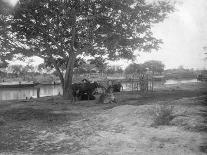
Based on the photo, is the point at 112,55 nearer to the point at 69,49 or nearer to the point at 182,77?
the point at 69,49

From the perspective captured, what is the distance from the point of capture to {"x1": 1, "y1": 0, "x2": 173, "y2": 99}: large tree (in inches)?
898

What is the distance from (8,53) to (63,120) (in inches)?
527

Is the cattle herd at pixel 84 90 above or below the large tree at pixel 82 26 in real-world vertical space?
below

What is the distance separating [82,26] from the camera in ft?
77.1

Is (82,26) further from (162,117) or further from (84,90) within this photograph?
(162,117)

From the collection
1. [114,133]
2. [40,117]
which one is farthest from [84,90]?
[114,133]

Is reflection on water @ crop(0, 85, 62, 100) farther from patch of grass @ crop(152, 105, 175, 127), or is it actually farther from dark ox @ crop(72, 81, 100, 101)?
patch of grass @ crop(152, 105, 175, 127)

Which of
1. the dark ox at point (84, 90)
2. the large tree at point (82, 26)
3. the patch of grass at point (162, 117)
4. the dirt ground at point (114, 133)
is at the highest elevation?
the large tree at point (82, 26)

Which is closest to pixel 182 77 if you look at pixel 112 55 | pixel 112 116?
pixel 112 55

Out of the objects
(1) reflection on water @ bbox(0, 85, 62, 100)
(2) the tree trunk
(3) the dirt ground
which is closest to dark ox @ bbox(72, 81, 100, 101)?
(2) the tree trunk

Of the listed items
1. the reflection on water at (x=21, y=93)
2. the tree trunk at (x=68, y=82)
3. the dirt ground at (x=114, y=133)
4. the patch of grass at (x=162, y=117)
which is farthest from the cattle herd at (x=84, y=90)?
the reflection on water at (x=21, y=93)

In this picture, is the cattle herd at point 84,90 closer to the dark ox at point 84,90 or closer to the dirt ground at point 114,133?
the dark ox at point 84,90

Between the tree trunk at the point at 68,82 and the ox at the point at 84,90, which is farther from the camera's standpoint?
the tree trunk at the point at 68,82

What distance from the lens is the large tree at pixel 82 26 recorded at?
22.8m
